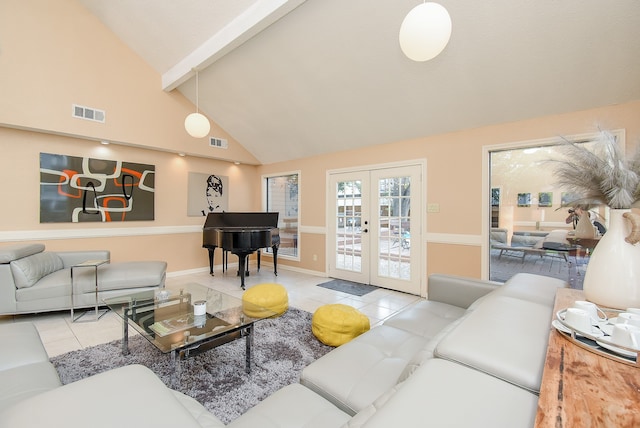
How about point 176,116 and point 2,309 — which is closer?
point 2,309

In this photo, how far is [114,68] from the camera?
4262 mm

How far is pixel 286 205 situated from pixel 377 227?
230 cm

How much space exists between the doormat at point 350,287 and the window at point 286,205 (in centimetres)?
134

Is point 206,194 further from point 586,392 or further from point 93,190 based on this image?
Answer: point 586,392

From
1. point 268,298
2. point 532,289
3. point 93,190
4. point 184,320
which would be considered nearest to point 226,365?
point 184,320

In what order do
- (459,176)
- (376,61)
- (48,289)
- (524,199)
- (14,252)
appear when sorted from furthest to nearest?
1. (459,176)
2. (524,199)
3. (376,61)
4. (48,289)
5. (14,252)

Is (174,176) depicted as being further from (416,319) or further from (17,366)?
(416,319)

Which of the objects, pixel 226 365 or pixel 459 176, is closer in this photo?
pixel 226 365

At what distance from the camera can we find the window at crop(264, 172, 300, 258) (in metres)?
5.82

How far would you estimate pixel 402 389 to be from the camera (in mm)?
741

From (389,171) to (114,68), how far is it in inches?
178

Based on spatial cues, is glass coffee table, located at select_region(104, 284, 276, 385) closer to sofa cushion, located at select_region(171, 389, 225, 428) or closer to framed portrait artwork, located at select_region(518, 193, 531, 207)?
sofa cushion, located at select_region(171, 389, 225, 428)

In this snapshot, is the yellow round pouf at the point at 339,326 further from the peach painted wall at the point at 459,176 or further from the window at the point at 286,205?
the window at the point at 286,205

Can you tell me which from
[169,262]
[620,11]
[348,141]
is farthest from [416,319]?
[169,262]
